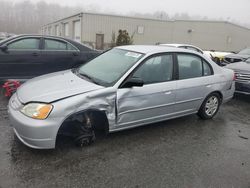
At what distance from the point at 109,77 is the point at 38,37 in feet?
12.8

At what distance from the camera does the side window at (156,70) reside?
3895 millimetres

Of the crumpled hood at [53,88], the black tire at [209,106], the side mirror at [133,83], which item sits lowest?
the black tire at [209,106]

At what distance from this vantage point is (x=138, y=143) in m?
3.82

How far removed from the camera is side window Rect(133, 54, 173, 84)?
3895mm

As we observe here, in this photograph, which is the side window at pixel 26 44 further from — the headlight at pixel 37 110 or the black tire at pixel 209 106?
the black tire at pixel 209 106

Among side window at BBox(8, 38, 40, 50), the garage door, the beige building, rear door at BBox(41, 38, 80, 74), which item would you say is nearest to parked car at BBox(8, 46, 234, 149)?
rear door at BBox(41, 38, 80, 74)

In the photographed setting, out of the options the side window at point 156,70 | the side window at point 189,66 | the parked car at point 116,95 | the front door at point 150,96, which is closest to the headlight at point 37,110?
the parked car at point 116,95

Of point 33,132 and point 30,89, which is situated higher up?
point 30,89

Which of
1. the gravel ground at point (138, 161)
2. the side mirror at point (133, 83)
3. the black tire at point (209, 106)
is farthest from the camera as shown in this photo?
the black tire at point (209, 106)

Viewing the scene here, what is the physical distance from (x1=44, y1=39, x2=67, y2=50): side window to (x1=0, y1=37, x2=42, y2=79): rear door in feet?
0.67

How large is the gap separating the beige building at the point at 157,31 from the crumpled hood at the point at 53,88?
21.0 meters

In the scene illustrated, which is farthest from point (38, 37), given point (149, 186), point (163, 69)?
point (149, 186)

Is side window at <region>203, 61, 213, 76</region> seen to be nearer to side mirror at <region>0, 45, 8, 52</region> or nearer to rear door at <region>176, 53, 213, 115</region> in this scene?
rear door at <region>176, 53, 213, 115</region>

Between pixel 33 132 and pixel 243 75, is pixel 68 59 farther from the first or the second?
pixel 243 75
